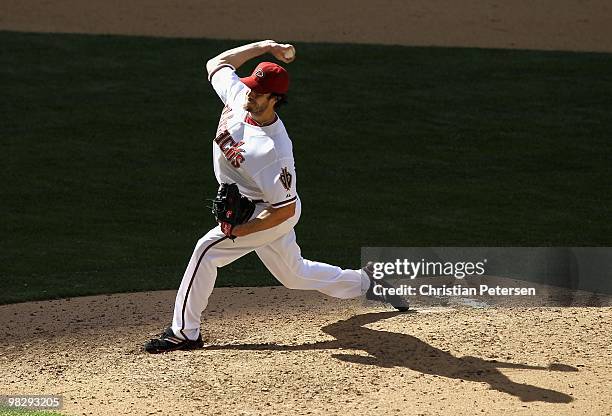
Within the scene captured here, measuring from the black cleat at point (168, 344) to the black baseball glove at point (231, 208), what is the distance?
706 millimetres

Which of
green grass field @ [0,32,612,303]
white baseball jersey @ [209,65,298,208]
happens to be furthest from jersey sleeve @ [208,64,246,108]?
green grass field @ [0,32,612,303]

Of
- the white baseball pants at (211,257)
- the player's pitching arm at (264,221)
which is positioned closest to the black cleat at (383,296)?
the white baseball pants at (211,257)

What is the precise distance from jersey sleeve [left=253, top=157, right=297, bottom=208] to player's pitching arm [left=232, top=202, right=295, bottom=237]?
32mm

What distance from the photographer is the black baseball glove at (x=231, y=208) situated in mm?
5672

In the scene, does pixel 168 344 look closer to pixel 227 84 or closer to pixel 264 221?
pixel 264 221

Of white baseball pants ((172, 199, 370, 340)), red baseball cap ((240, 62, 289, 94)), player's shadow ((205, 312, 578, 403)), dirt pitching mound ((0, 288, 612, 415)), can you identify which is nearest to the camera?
dirt pitching mound ((0, 288, 612, 415))

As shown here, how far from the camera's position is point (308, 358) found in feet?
19.0

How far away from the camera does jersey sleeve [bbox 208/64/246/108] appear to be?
605cm

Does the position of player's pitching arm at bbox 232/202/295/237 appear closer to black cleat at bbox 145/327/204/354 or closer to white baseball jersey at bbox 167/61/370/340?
white baseball jersey at bbox 167/61/370/340

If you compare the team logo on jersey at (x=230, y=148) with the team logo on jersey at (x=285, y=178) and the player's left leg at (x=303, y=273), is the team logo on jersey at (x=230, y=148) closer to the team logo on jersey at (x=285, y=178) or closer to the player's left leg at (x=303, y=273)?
the team logo on jersey at (x=285, y=178)

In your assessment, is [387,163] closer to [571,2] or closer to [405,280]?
[405,280]

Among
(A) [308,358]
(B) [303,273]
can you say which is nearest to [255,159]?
(B) [303,273]

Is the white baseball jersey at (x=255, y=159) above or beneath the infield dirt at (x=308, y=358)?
above

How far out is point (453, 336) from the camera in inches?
240
